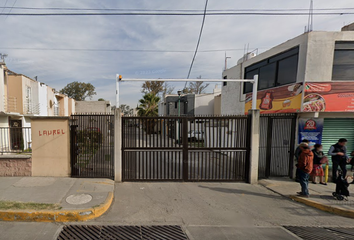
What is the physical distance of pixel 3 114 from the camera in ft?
39.7

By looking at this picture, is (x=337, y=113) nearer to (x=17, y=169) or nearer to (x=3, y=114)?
(x=17, y=169)

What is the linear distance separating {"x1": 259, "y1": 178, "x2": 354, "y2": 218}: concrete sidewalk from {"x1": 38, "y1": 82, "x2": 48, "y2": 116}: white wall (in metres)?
20.2

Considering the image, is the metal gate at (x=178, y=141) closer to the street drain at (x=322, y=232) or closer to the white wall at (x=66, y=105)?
the street drain at (x=322, y=232)

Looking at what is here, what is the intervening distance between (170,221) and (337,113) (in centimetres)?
714

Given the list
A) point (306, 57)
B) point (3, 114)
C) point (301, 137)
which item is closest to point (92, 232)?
point (301, 137)

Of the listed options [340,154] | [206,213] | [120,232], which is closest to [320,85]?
[340,154]

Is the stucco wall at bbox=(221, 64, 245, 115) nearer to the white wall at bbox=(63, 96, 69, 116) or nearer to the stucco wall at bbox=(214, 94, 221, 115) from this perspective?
the stucco wall at bbox=(214, 94, 221, 115)

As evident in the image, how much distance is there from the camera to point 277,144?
6594mm

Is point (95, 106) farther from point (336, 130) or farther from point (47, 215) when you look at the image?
point (336, 130)

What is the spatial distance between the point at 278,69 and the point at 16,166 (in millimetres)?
11002

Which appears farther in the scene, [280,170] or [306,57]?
[280,170]

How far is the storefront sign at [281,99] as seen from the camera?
630 cm

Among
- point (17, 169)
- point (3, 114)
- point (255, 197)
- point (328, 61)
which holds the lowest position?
point (255, 197)

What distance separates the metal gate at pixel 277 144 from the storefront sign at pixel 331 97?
81cm
